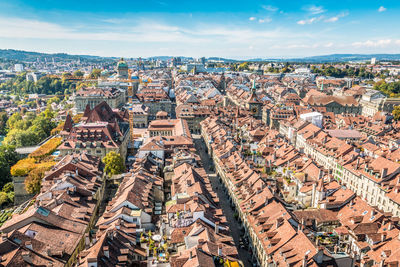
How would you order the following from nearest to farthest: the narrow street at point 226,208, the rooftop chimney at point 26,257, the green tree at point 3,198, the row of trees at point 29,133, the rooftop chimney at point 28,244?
the rooftop chimney at point 26,257 < the rooftop chimney at point 28,244 < the narrow street at point 226,208 < the green tree at point 3,198 < the row of trees at point 29,133

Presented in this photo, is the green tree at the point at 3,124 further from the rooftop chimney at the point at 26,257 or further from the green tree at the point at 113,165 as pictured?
the rooftop chimney at the point at 26,257

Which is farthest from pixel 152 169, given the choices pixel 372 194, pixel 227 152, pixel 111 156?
pixel 372 194

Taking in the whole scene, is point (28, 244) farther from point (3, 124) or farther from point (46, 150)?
point (3, 124)

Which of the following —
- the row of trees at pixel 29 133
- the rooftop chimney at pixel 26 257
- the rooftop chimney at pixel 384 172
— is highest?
the rooftop chimney at pixel 384 172

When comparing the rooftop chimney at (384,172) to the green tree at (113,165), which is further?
the green tree at (113,165)

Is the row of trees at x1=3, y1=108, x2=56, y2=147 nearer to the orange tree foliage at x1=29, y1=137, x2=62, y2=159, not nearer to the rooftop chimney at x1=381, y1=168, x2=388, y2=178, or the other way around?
the orange tree foliage at x1=29, y1=137, x2=62, y2=159

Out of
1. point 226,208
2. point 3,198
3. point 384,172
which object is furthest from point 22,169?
point 384,172

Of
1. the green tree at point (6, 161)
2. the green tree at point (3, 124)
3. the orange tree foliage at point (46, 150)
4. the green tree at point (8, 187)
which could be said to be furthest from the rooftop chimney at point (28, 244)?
the green tree at point (3, 124)

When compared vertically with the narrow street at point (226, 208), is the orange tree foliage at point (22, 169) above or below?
above

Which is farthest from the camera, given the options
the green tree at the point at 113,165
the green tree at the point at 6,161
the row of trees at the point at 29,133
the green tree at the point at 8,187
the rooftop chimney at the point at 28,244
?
the row of trees at the point at 29,133

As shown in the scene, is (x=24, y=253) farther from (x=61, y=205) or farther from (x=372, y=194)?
(x=372, y=194)

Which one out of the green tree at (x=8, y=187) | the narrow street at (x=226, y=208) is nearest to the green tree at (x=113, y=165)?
the narrow street at (x=226, y=208)
